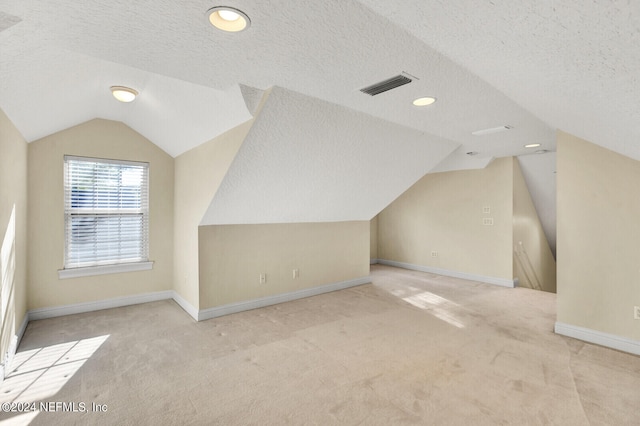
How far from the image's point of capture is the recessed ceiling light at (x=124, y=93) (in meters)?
2.77

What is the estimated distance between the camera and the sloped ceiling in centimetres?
277

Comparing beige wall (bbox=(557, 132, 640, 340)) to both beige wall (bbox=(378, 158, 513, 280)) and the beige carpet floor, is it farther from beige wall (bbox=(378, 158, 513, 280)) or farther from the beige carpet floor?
beige wall (bbox=(378, 158, 513, 280))

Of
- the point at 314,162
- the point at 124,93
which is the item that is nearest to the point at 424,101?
the point at 314,162

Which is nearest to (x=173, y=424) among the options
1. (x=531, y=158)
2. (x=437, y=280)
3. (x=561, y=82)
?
(x=561, y=82)

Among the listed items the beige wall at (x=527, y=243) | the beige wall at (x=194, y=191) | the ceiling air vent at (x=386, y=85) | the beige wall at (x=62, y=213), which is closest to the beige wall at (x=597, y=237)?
the beige wall at (x=527, y=243)

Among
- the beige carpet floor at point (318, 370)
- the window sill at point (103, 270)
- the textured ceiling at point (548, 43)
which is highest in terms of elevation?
the textured ceiling at point (548, 43)

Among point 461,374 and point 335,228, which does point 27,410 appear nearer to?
point 461,374

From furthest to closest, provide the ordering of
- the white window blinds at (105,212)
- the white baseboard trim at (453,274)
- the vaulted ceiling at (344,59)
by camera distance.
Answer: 1. the white baseboard trim at (453,274)
2. the white window blinds at (105,212)
3. the vaulted ceiling at (344,59)

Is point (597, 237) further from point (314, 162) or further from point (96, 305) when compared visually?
point (96, 305)

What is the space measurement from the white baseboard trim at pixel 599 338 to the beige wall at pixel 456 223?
2.05 m

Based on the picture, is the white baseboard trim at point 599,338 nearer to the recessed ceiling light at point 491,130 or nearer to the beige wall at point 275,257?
the recessed ceiling light at point 491,130

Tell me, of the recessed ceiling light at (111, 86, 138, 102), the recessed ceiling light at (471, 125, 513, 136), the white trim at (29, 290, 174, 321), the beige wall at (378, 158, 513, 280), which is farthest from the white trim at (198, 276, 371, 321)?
the recessed ceiling light at (471, 125, 513, 136)

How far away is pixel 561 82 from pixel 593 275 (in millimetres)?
2583

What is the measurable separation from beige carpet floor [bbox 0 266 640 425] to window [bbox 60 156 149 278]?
30.6 inches
